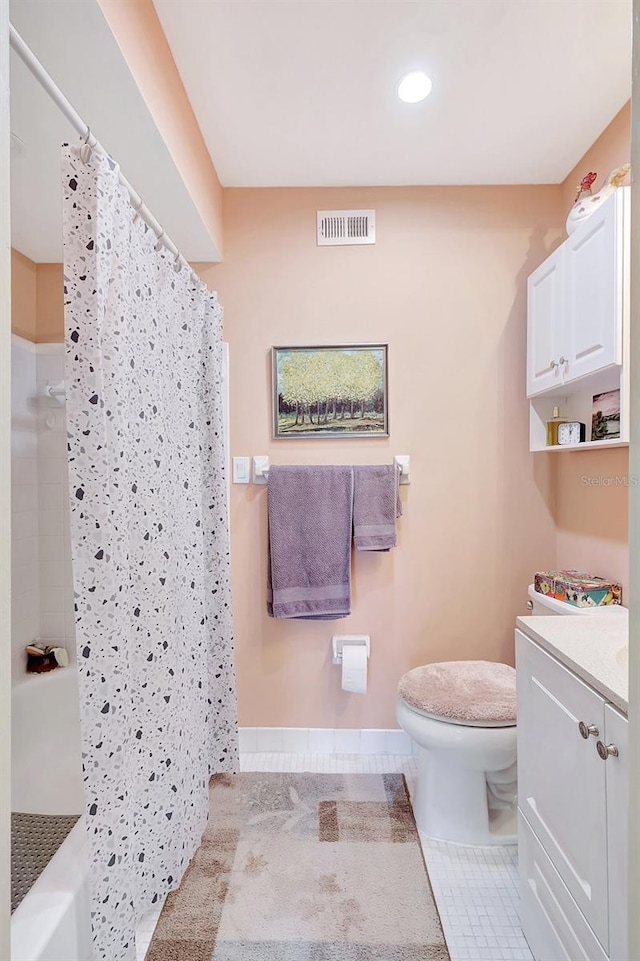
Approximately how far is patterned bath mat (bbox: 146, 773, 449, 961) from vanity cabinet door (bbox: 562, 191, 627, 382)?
1667 millimetres

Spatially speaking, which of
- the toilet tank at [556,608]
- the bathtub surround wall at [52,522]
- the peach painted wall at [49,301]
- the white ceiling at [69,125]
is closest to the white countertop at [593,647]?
the toilet tank at [556,608]

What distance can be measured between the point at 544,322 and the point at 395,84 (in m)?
0.95

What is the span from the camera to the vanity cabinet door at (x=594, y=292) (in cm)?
146

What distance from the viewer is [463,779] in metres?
1.72

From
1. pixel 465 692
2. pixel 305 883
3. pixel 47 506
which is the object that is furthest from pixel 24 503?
pixel 465 692

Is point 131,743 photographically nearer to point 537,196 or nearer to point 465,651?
point 465,651

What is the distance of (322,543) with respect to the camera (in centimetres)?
213

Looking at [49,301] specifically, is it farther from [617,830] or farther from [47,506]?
[617,830]

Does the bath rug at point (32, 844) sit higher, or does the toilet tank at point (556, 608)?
the toilet tank at point (556, 608)

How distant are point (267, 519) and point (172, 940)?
1382mm

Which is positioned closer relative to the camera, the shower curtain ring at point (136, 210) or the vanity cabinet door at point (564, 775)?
the vanity cabinet door at point (564, 775)

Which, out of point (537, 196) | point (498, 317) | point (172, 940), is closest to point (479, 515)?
point (498, 317)

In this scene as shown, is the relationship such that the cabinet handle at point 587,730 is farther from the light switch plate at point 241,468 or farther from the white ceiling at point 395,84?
the white ceiling at point 395,84

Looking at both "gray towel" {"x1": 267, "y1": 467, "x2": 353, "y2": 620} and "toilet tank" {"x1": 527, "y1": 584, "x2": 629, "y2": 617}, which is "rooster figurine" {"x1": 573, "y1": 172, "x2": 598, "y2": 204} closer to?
"gray towel" {"x1": 267, "y1": 467, "x2": 353, "y2": 620}
